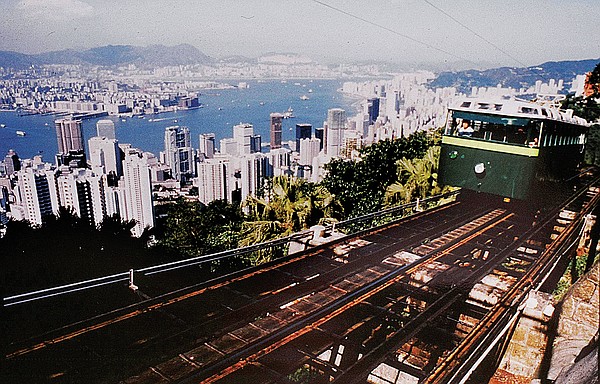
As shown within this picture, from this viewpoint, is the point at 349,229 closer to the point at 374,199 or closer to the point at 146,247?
the point at 374,199

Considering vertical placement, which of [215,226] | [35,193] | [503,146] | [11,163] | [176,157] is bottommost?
[176,157]

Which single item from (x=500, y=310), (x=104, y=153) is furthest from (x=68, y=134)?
(x=500, y=310)

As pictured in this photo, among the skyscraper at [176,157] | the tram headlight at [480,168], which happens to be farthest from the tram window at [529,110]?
the skyscraper at [176,157]

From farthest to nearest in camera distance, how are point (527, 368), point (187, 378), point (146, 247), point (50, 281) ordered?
1. point (146, 247)
2. point (50, 281)
3. point (527, 368)
4. point (187, 378)

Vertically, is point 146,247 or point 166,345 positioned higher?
point 166,345

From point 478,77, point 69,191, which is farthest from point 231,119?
point 69,191

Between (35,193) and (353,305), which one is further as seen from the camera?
(35,193)

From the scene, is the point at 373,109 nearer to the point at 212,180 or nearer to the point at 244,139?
the point at 244,139
